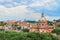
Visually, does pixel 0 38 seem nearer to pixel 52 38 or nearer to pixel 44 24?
pixel 52 38

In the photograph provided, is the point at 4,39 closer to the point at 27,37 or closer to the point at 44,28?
the point at 27,37

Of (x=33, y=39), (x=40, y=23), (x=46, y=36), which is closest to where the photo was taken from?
(x=33, y=39)

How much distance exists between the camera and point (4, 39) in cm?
3058

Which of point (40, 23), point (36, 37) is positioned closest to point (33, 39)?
point (36, 37)

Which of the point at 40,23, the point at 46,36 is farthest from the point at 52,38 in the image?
the point at 40,23

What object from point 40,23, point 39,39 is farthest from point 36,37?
point 40,23

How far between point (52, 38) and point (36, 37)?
7.61 feet

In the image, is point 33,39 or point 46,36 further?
point 46,36

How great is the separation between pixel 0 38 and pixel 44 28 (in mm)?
24627

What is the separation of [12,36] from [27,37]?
2.38 metres

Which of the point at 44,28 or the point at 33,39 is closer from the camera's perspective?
the point at 33,39

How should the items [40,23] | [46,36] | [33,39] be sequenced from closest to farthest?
[33,39] < [46,36] < [40,23]

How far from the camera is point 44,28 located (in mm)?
54969

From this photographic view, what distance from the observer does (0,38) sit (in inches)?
1220
